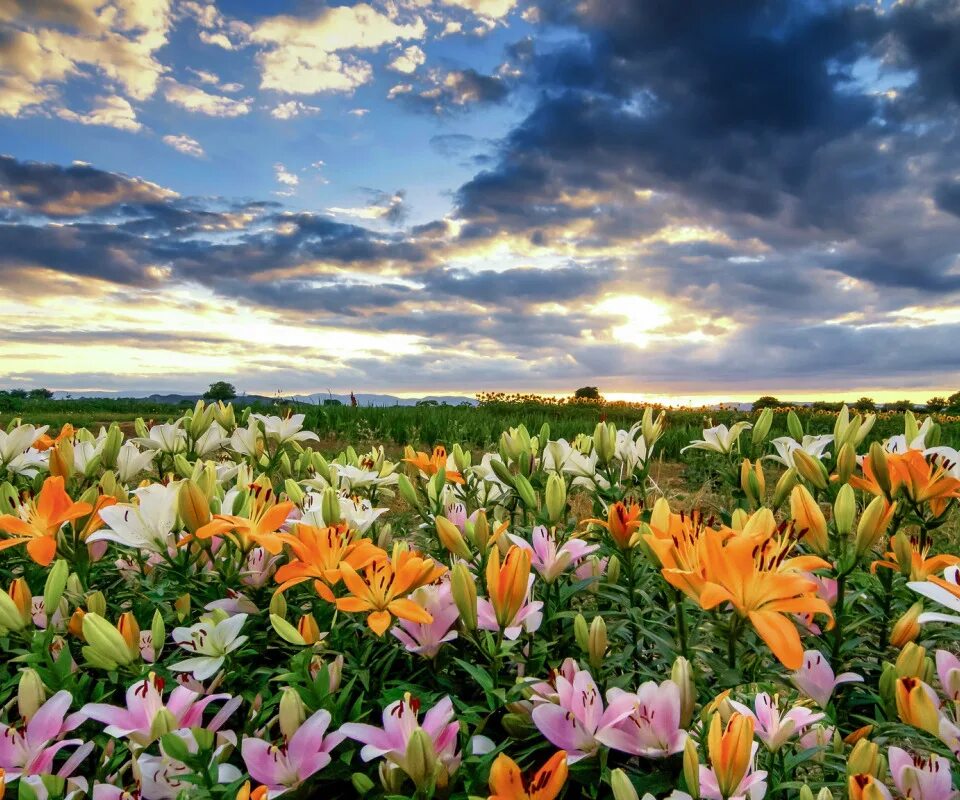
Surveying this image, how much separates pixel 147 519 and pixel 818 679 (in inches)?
60.9

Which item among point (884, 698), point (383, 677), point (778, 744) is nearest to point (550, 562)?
point (383, 677)

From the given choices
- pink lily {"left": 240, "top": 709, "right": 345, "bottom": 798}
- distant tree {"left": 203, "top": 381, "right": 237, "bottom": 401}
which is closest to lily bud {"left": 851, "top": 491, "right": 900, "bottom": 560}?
pink lily {"left": 240, "top": 709, "right": 345, "bottom": 798}

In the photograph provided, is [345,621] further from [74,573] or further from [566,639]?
[74,573]

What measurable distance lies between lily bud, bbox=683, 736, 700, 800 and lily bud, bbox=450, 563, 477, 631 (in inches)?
17.2

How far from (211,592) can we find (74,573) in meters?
0.43

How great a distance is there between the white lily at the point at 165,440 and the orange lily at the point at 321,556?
1655mm

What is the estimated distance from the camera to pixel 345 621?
1668 millimetres

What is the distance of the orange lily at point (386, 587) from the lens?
1.32 m

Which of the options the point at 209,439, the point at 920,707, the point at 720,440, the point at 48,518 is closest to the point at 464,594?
the point at 920,707

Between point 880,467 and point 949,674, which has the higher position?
point 880,467

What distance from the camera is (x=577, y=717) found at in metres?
1.21

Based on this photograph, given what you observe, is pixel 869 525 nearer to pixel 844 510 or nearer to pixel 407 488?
pixel 844 510

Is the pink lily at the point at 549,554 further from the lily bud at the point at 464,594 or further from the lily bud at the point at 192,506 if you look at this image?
the lily bud at the point at 192,506

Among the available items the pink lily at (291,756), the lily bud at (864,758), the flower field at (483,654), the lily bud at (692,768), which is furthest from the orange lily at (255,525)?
the lily bud at (864,758)
